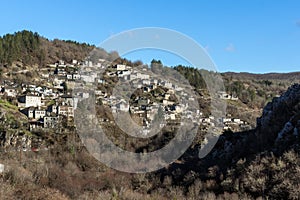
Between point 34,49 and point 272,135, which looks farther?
point 34,49

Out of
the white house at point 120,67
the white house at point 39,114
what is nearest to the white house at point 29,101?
the white house at point 39,114

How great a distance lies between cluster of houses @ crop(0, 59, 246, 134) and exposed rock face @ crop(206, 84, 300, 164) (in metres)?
18.2

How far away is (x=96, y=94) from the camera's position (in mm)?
60250

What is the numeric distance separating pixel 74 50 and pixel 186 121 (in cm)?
4759

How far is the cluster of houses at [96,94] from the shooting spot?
160 ft

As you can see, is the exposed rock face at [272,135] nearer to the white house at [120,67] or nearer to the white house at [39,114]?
the white house at [39,114]

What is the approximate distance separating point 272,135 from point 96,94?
124 feet

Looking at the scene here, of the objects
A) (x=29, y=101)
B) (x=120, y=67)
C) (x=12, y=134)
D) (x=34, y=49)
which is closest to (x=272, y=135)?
(x=12, y=134)

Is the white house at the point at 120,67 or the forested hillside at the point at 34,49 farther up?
the forested hillside at the point at 34,49

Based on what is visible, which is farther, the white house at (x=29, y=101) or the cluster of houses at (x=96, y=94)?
the white house at (x=29, y=101)

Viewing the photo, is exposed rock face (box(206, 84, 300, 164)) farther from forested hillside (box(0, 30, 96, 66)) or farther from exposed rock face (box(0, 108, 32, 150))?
forested hillside (box(0, 30, 96, 66))

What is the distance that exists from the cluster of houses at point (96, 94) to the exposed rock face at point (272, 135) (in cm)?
1824

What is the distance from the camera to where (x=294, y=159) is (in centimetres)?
2122

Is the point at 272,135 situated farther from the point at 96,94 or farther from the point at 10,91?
the point at 10,91
